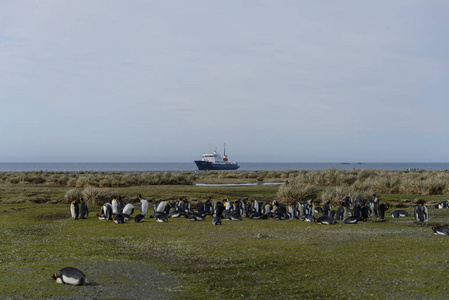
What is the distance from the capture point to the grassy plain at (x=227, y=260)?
6242 mm

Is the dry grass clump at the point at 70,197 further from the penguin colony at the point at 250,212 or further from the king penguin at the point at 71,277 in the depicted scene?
the king penguin at the point at 71,277

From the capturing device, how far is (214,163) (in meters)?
121

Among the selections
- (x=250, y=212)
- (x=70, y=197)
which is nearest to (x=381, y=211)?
(x=250, y=212)

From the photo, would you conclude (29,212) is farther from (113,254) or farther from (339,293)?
(339,293)

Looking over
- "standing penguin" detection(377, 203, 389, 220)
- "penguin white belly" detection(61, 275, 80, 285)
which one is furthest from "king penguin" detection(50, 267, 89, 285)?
"standing penguin" detection(377, 203, 389, 220)

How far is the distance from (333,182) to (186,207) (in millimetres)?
23114

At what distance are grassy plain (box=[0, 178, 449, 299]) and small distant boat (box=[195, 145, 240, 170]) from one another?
10551cm

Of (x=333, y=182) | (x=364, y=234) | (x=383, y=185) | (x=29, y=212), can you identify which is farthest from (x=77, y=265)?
(x=333, y=182)

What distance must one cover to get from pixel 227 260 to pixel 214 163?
371 feet

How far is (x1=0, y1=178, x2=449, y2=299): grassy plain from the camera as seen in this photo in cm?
624

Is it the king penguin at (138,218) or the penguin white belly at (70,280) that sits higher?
the penguin white belly at (70,280)

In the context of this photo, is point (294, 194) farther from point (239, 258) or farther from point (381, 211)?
point (239, 258)

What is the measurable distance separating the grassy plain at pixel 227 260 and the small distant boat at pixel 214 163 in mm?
105505

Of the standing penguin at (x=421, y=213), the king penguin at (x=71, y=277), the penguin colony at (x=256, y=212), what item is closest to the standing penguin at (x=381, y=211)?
the penguin colony at (x=256, y=212)
